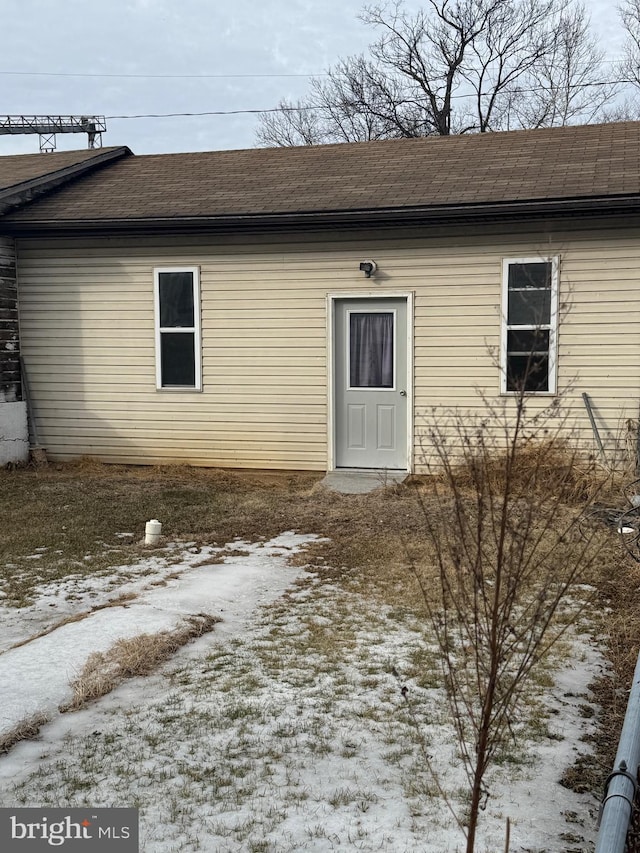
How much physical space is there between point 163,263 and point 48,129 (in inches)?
1214

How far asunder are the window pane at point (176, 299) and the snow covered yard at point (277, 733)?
5.85 meters

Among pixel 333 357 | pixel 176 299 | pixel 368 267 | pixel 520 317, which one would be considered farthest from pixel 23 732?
pixel 176 299

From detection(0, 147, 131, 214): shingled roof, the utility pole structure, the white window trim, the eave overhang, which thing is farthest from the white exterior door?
the utility pole structure

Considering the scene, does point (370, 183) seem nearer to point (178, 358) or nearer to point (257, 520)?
point (178, 358)

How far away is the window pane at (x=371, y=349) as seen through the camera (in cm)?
1015

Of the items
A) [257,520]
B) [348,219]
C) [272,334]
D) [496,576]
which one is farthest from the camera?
[272,334]

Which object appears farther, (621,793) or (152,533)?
(152,533)

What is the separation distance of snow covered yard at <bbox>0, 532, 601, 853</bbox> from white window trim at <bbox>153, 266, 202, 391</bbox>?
553cm

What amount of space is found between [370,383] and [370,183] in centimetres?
264

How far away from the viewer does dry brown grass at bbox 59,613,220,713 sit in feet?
13.2

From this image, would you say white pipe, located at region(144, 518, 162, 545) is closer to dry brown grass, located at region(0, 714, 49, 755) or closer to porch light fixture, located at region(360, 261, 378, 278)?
dry brown grass, located at region(0, 714, 49, 755)

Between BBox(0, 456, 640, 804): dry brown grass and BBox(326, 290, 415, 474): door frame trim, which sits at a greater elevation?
BBox(326, 290, 415, 474): door frame trim

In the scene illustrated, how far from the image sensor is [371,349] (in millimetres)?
10203

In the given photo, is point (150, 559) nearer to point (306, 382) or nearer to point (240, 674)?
Result: point (240, 674)
